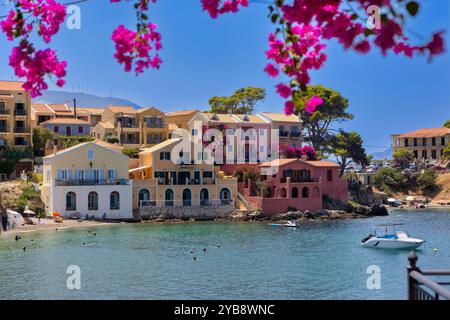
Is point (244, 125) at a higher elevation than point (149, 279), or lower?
higher

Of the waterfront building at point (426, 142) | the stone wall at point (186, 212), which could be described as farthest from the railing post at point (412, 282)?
the waterfront building at point (426, 142)

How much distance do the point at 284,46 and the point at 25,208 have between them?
4940 cm

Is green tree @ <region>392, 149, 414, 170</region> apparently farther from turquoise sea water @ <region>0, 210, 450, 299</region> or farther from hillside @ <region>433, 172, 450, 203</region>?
turquoise sea water @ <region>0, 210, 450, 299</region>

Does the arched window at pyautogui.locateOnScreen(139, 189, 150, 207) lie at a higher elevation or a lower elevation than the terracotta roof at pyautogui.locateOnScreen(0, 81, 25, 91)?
lower

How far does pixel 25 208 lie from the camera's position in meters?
51.8

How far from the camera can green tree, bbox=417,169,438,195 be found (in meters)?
84.0

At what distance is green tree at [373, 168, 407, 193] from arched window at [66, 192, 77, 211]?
42033 millimetres

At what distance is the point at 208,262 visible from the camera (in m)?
34.3

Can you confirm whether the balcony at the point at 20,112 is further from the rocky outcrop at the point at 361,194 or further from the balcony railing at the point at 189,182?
the rocky outcrop at the point at 361,194

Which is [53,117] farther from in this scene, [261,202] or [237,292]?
[237,292]

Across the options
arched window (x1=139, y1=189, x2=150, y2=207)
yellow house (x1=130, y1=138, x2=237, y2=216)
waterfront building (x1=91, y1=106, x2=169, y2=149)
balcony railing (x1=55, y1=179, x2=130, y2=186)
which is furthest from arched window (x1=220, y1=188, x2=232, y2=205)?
waterfront building (x1=91, y1=106, x2=169, y2=149)

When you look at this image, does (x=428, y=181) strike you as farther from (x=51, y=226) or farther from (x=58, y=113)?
(x=51, y=226)
